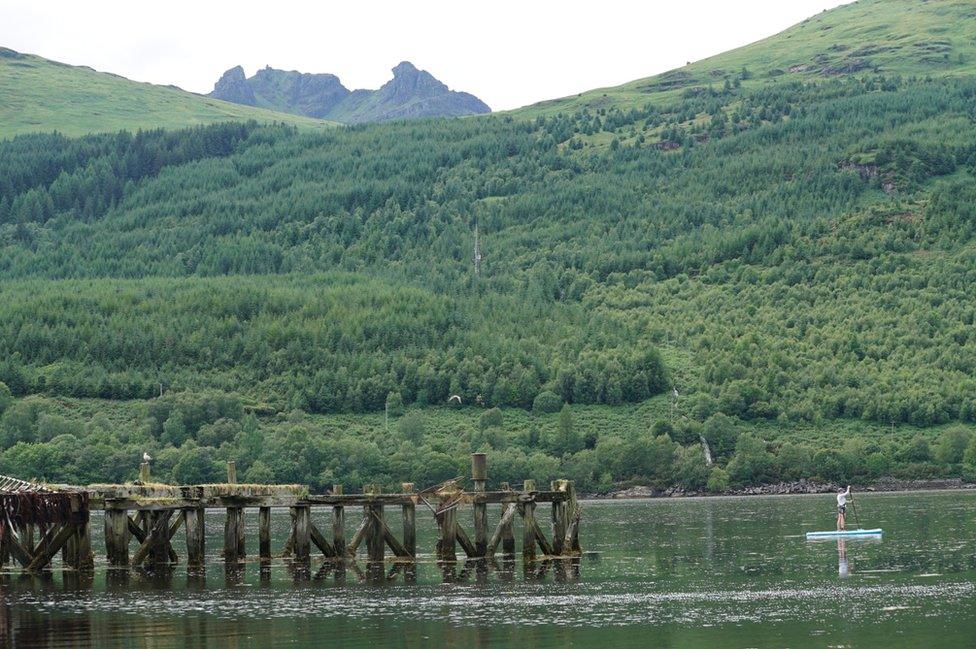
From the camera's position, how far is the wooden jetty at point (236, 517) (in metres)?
82.0

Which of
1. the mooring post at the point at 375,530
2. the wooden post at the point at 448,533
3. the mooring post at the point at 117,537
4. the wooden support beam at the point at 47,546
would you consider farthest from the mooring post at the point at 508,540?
the wooden support beam at the point at 47,546

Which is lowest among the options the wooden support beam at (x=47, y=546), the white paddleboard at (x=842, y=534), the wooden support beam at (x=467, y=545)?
the white paddleboard at (x=842, y=534)

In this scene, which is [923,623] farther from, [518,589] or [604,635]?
[518,589]

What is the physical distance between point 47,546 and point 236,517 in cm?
896

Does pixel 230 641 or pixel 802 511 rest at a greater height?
pixel 230 641

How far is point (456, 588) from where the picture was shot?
75.0 m

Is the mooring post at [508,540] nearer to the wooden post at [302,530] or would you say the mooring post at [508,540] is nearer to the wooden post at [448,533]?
the wooden post at [448,533]

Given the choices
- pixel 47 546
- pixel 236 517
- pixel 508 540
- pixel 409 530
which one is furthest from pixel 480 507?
pixel 47 546

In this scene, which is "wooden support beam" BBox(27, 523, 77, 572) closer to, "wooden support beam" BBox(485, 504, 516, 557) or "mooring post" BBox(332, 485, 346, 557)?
"mooring post" BBox(332, 485, 346, 557)

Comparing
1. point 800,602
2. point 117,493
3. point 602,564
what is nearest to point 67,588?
point 117,493

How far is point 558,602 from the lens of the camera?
68938mm

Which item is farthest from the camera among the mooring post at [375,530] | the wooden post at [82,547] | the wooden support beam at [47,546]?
the mooring post at [375,530]

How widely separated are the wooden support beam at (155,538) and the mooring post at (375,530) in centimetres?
978

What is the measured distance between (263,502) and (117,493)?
6.85 meters
